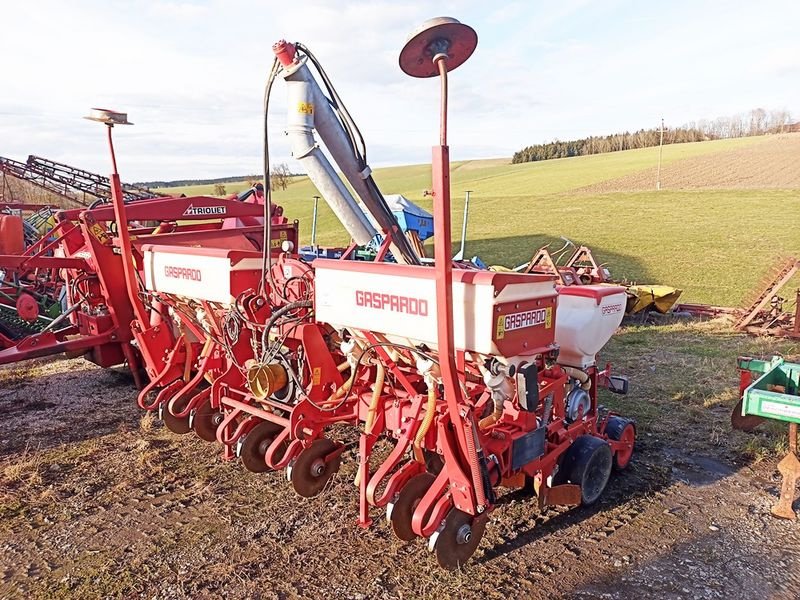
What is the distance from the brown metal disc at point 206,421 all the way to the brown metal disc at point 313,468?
1.26 m

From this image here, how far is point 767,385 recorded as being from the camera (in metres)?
4.68

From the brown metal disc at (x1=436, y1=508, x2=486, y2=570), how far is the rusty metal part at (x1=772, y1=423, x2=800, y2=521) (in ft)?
6.68

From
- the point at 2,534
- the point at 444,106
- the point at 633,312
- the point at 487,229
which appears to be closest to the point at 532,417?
the point at 444,106

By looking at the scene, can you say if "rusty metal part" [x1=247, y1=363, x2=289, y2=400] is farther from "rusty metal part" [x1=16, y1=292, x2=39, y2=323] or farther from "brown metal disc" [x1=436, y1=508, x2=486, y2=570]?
"rusty metal part" [x1=16, y1=292, x2=39, y2=323]

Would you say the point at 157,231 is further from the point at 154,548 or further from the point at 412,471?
the point at 412,471

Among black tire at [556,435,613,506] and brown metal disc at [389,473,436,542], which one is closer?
brown metal disc at [389,473,436,542]

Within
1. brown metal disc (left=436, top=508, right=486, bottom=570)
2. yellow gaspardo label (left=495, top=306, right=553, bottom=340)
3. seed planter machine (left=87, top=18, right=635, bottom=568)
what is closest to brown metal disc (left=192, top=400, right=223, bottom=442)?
seed planter machine (left=87, top=18, right=635, bottom=568)

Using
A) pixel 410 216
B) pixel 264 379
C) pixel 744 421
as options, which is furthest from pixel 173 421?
pixel 410 216

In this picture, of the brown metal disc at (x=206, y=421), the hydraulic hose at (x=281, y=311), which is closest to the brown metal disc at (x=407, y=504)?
the hydraulic hose at (x=281, y=311)

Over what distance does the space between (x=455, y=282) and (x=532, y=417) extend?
1025 mm

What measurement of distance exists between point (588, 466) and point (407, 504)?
51.3 inches

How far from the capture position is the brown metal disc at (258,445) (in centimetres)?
420

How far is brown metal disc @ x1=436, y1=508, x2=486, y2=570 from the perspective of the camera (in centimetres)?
315

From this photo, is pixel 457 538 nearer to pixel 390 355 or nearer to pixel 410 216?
pixel 390 355
